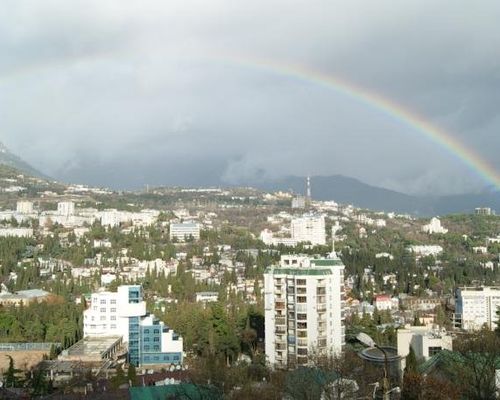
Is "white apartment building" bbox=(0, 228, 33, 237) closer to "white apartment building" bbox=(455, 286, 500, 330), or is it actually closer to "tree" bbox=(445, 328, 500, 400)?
"white apartment building" bbox=(455, 286, 500, 330)

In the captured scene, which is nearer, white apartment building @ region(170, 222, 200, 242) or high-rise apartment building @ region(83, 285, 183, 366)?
high-rise apartment building @ region(83, 285, 183, 366)

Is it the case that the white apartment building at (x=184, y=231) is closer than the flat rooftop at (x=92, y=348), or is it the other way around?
the flat rooftop at (x=92, y=348)

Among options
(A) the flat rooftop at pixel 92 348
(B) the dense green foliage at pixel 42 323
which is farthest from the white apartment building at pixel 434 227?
(A) the flat rooftop at pixel 92 348

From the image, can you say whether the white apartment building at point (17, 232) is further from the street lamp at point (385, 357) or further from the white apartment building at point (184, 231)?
the street lamp at point (385, 357)

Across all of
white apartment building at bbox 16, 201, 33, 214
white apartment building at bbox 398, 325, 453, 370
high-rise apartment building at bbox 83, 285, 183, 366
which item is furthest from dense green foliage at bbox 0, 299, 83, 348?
white apartment building at bbox 16, 201, 33, 214

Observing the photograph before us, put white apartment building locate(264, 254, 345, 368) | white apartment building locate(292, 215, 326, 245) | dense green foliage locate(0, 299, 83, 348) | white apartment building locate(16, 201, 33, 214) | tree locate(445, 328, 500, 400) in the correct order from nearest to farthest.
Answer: tree locate(445, 328, 500, 400), white apartment building locate(264, 254, 345, 368), dense green foliage locate(0, 299, 83, 348), white apartment building locate(292, 215, 326, 245), white apartment building locate(16, 201, 33, 214)

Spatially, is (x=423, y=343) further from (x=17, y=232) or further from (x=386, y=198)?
(x=386, y=198)
